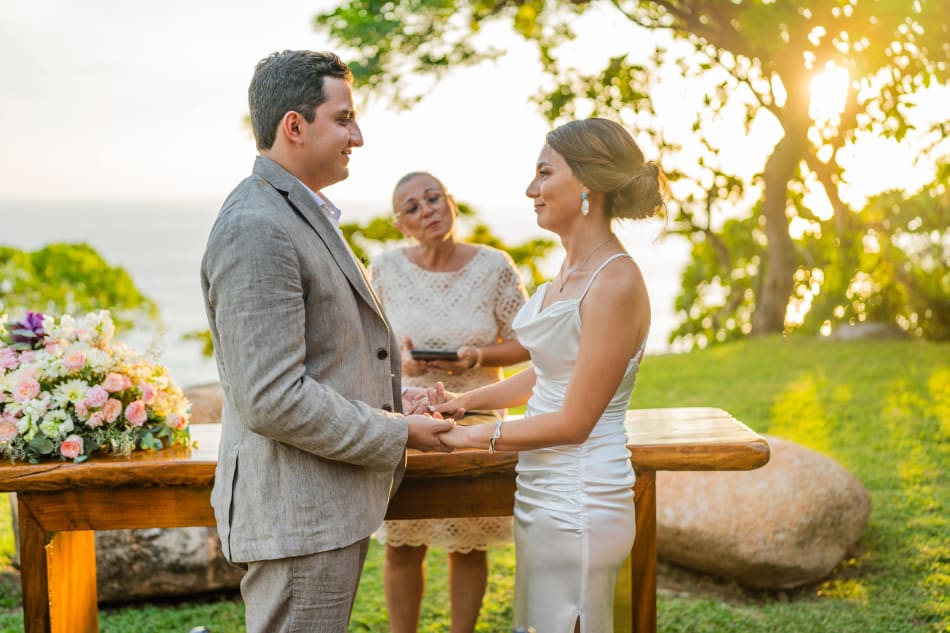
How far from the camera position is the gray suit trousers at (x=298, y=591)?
2.57 metres

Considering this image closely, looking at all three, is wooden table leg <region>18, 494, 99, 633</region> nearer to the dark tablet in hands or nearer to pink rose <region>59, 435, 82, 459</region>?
pink rose <region>59, 435, 82, 459</region>

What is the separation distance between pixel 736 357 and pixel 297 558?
1011cm

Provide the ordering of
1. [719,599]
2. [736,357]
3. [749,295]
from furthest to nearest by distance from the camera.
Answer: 1. [749,295]
2. [736,357]
3. [719,599]

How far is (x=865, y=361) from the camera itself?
1105 centimetres

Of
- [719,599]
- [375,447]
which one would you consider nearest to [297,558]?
[375,447]

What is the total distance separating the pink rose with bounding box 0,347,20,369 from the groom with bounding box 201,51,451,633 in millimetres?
1106

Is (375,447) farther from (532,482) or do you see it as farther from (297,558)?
(532,482)

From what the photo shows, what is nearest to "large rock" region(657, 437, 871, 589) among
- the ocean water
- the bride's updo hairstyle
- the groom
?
the ocean water

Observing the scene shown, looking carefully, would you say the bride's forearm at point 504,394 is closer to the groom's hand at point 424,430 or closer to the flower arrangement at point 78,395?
the groom's hand at point 424,430

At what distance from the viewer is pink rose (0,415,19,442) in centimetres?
322

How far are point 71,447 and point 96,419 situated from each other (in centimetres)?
12

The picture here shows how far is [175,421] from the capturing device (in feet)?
11.3

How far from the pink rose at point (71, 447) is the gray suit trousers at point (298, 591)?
37.8 inches

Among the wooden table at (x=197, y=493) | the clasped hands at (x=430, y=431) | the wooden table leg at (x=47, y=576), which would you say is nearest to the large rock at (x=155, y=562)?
the wooden table leg at (x=47, y=576)
